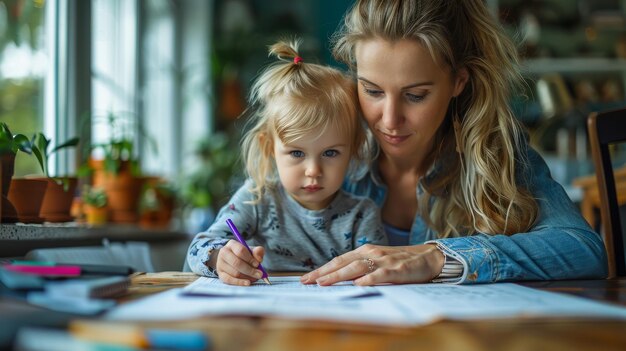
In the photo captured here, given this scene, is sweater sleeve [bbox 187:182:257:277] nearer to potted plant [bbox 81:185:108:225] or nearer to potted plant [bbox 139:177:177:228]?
potted plant [bbox 81:185:108:225]

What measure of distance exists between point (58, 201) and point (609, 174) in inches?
52.8

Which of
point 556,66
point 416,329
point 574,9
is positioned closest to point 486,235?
point 416,329

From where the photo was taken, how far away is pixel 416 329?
759mm

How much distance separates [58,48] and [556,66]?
3892 millimetres

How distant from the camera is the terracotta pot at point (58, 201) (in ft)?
5.66

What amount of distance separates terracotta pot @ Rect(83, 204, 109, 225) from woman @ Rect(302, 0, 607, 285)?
135 centimetres

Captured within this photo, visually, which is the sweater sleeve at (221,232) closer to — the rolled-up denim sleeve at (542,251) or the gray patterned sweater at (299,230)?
the gray patterned sweater at (299,230)

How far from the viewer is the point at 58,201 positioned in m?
1.77

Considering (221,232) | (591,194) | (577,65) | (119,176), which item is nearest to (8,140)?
(221,232)

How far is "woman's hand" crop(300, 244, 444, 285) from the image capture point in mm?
1152

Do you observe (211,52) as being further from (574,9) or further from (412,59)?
(412,59)

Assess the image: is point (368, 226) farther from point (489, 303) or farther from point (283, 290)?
point (489, 303)

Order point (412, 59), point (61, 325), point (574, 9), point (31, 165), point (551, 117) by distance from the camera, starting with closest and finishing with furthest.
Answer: point (61, 325), point (412, 59), point (31, 165), point (551, 117), point (574, 9)

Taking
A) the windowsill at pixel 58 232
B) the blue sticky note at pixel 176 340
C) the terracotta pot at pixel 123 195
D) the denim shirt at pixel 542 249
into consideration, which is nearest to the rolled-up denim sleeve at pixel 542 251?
the denim shirt at pixel 542 249
